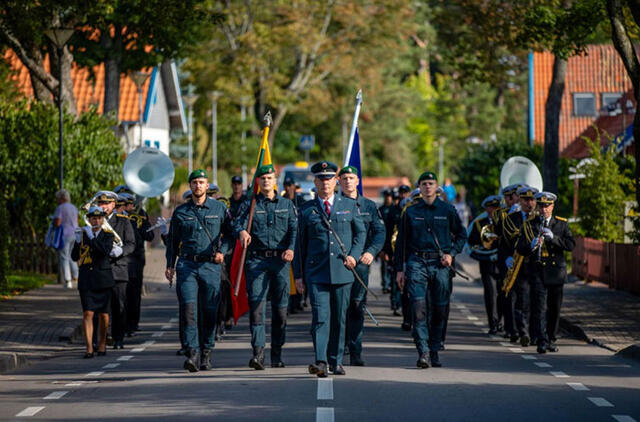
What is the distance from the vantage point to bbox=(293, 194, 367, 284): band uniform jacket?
1263 centimetres

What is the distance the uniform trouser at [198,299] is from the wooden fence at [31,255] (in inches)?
641

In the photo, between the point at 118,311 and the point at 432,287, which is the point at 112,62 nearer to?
the point at 118,311

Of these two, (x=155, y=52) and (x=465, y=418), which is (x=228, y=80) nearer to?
(x=155, y=52)

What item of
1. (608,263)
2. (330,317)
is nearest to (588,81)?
(608,263)

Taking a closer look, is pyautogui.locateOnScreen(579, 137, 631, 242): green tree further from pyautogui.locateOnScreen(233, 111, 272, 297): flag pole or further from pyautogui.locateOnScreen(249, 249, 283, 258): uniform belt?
pyautogui.locateOnScreen(249, 249, 283, 258): uniform belt

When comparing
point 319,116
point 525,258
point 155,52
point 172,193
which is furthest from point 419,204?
point 319,116

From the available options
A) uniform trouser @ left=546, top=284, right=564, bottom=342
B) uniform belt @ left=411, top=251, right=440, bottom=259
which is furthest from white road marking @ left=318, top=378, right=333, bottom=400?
uniform trouser @ left=546, top=284, right=564, bottom=342

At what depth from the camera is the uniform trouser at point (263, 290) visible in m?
13.0

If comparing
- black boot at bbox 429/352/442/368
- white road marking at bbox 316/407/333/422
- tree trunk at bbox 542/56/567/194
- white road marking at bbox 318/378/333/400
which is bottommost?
white road marking at bbox 316/407/333/422

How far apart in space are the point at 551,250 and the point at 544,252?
3.5 inches

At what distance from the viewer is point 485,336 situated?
56.5 feet

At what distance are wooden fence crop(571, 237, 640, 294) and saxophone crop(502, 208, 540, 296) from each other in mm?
6462

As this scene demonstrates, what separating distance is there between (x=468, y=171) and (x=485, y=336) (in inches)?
1070

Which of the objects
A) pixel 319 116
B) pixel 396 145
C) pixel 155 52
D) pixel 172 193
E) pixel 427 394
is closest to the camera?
pixel 427 394
